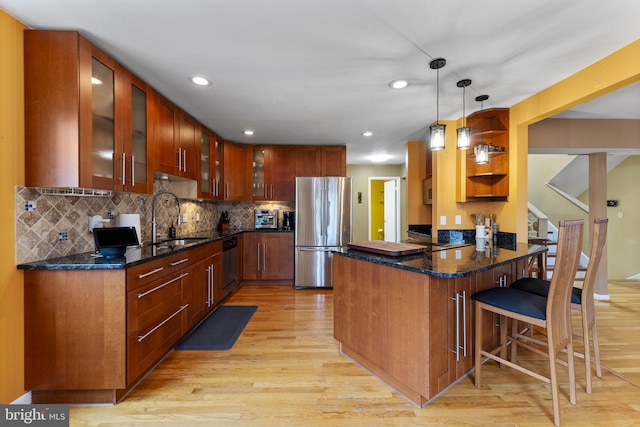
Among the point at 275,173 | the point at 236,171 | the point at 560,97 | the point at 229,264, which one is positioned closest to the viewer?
the point at 560,97

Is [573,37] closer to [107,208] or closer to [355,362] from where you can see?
[355,362]

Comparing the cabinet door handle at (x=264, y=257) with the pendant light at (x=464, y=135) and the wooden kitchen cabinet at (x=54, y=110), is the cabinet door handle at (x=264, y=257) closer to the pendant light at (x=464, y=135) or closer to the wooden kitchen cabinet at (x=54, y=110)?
the wooden kitchen cabinet at (x=54, y=110)

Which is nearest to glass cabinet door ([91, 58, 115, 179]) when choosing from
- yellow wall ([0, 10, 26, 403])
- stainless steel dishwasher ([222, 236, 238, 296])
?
yellow wall ([0, 10, 26, 403])

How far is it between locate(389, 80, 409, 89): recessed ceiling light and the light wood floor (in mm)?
2314

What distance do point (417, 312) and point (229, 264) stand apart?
2626 mm

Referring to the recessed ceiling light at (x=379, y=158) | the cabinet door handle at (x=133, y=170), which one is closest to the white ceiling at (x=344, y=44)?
the cabinet door handle at (x=133, y=170)

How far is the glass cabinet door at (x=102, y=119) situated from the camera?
172cm

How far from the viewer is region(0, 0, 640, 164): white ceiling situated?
1.43 m

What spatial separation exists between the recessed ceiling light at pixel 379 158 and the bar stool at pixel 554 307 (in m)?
3.81

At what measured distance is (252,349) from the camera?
224cm

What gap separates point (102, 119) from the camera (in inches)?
70.6

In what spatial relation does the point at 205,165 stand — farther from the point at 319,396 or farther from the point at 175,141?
the point at 319,396

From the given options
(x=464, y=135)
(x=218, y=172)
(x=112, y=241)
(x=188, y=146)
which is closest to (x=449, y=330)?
(x=464, y=135)

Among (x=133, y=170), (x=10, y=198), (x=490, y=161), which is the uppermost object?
(x=490, y=161)
